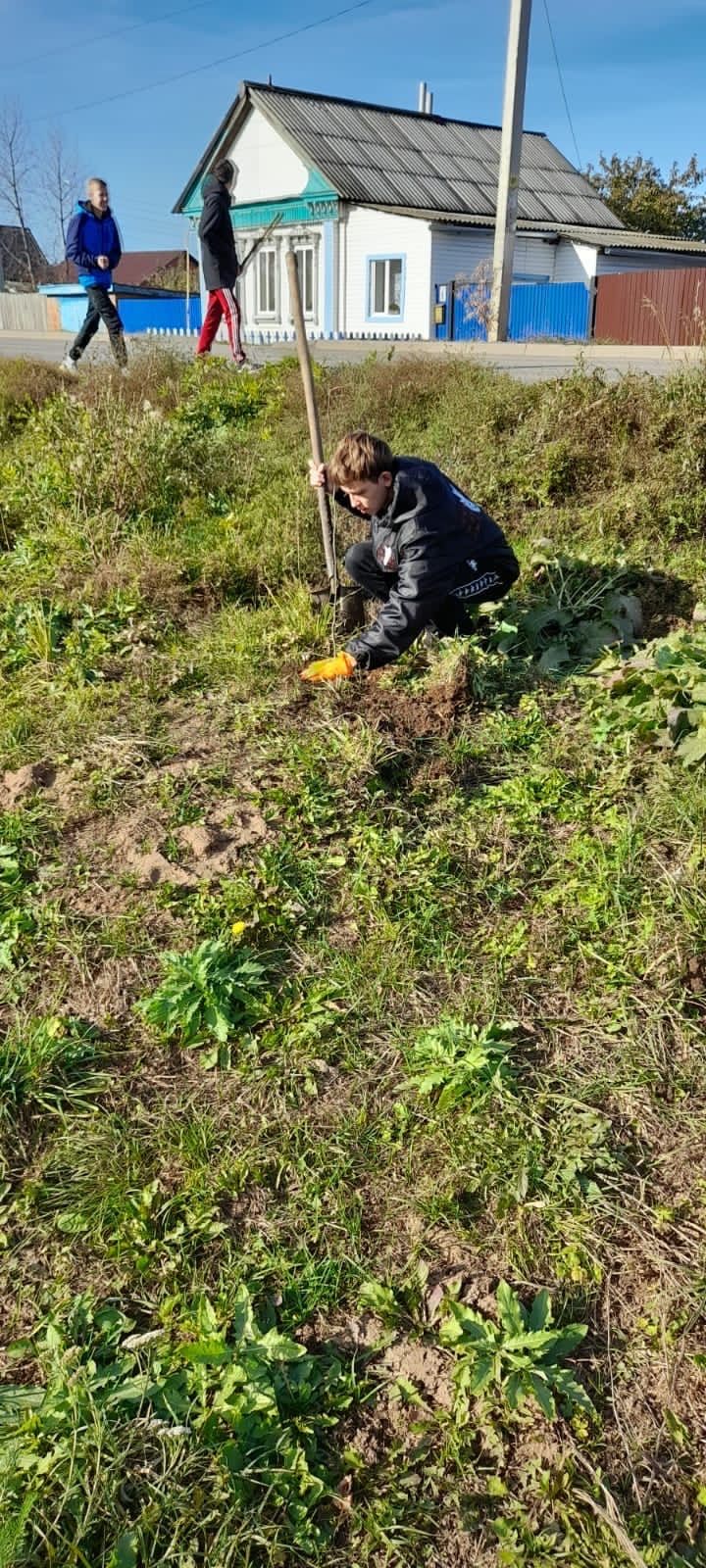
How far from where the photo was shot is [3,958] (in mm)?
2836

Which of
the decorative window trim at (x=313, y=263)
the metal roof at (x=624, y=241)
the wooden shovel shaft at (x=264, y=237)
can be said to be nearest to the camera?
the wooden shovel shaft at (x=264, y=237)

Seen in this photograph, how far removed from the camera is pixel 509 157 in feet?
44.6

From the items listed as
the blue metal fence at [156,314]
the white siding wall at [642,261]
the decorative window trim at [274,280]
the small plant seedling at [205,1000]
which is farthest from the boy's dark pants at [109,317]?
the white siding wall at [642,261]

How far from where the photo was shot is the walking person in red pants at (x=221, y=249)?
8422 millimetres

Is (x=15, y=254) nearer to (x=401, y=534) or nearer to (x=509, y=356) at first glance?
(x=509, y=356)

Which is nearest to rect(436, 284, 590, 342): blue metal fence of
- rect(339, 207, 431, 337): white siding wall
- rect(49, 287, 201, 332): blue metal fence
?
rect(339, 207, 431, 337): white siding wall

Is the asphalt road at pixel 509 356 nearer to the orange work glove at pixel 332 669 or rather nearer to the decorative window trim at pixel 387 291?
the orange work glove at pixel 332 669

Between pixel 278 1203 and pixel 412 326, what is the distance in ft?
89.7

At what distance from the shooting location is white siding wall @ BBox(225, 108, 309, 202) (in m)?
27.4

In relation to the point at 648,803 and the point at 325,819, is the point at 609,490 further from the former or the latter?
the point at 325,819

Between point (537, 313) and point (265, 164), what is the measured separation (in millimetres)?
8854

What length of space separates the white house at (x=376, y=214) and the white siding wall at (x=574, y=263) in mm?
28

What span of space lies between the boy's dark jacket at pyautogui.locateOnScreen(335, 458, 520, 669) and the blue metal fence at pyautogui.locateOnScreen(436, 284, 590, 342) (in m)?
22.5

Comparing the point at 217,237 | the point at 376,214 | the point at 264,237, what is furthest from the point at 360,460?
the point at 376,214
